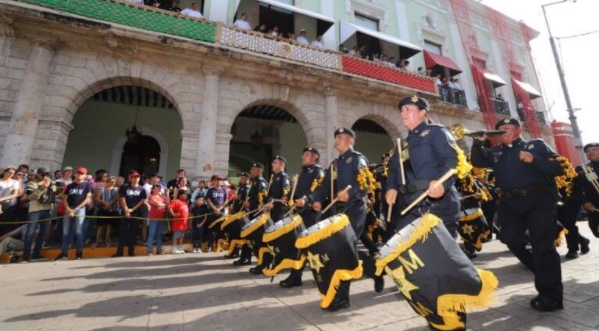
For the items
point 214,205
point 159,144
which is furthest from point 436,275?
point 159,144

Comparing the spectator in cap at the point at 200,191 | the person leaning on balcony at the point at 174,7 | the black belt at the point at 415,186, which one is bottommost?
the black belt at the point at 415,186

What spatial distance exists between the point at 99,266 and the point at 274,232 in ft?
13.2

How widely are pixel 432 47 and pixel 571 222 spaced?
15.1 metres

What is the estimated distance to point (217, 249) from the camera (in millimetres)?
6945

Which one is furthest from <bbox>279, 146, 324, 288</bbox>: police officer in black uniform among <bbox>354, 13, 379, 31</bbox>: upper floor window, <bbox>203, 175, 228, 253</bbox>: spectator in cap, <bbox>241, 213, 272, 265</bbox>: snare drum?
<bbox>354, 13, 379, 31</bbox>: upper floor window

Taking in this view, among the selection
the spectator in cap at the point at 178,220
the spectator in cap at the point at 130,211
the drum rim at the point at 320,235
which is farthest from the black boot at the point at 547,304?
the spectator in cap at the point at 130,211

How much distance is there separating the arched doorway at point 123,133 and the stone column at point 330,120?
694cm

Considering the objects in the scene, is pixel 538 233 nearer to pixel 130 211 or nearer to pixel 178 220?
pixel 178 220

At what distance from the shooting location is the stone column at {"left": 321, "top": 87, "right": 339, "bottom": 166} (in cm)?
1106

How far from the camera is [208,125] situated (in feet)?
30.9

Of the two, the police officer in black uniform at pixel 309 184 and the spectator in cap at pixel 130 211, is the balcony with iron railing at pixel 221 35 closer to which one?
the spectator in cap at pixel 130 211

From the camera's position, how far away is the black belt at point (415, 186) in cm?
239

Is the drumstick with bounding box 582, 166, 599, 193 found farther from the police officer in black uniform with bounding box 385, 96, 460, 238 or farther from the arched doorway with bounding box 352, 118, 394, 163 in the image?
the arched doorway with bounding box 352, 118, 394, 163

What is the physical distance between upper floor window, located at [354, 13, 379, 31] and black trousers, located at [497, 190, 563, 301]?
14.5 meters
